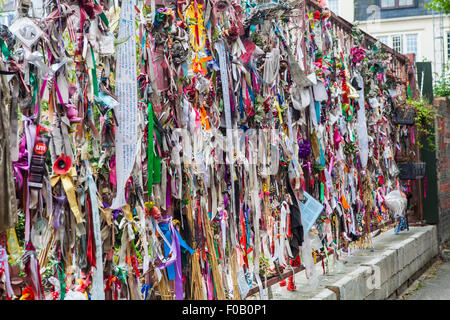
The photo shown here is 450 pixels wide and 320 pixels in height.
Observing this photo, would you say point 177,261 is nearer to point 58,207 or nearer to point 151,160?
point 151,160

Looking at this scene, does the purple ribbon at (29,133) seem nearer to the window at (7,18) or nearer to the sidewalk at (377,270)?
the window at (7,18)

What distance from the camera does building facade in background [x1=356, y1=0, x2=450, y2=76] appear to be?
2873 cm

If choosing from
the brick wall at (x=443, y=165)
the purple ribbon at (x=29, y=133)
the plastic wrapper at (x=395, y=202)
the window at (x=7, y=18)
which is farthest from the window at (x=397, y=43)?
the purple ribbon at (x=29, y=133)

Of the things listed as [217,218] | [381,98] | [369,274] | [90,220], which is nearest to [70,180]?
[90,220]

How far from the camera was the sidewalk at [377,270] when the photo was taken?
15.1 ft

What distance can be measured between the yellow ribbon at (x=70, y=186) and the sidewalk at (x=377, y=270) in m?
1.87

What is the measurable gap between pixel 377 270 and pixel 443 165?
13.8 feet

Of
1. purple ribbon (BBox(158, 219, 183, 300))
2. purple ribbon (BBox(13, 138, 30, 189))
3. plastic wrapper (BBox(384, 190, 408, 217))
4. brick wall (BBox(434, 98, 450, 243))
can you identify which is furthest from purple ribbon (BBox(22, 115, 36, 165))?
brick wall (BBox(434, 98, 450, 243))

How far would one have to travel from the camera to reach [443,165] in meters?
9.27

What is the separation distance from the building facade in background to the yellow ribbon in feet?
91.6

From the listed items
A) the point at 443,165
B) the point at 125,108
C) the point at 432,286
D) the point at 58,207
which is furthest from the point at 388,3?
the point at 58,207

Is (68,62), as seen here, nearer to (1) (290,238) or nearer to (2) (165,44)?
(2) (165,44)

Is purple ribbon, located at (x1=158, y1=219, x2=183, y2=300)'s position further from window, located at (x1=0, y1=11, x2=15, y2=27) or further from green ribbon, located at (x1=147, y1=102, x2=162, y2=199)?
window, located at (x1=0, y1=11, x2=15, y2=27)

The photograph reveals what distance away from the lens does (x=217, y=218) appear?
11.2ft
